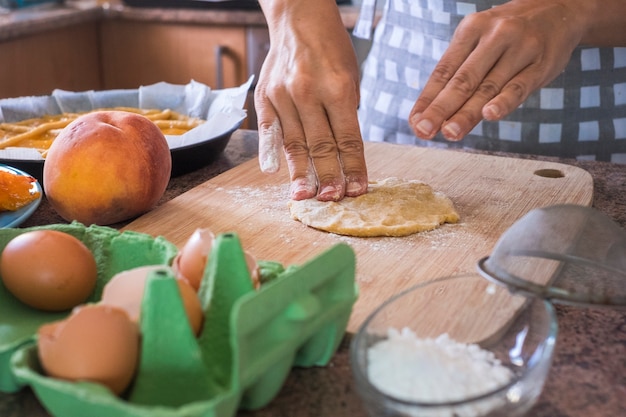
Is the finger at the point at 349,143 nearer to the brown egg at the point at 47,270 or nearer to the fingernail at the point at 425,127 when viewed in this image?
the fingernail at the point at 425,127

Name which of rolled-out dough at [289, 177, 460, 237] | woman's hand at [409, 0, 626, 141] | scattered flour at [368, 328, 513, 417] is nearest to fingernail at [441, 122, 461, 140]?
woman's hand at [409, 0, 626, 141]

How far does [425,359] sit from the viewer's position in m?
0.70

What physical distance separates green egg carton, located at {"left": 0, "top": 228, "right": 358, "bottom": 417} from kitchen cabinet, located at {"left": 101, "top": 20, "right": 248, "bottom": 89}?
268 centimetres

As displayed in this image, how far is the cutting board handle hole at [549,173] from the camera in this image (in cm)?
149

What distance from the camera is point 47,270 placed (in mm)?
785

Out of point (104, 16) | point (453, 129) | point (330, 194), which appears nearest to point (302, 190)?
point (330, 194)

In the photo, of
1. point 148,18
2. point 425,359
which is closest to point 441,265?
point 425,359

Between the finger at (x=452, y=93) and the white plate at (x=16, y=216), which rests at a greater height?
the finger at (x=452, y=93)

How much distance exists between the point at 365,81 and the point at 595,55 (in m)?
0.62

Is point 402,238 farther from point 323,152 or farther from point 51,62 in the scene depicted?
point 51,62

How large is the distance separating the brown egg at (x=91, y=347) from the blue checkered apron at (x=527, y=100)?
1.40 meters

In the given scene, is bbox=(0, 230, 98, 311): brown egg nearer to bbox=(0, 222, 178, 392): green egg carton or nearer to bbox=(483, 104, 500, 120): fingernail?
bbox=(0, 222, 178, 392): green egg carton

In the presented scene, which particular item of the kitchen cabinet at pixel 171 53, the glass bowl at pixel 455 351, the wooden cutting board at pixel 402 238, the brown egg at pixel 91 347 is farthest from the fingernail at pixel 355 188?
the kitchen cabinet at pixel 171 53

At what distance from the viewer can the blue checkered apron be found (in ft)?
5.98
